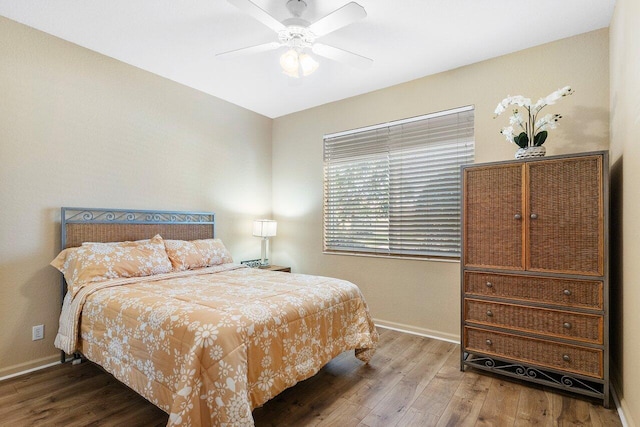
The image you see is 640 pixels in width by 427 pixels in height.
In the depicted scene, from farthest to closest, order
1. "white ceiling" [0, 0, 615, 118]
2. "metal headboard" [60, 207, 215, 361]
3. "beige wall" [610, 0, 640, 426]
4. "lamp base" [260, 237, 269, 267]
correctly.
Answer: "lamp base" [260, 237, 269, 267], "metal headboard" [60, 207, 215, 361], "white ceiling" [0, 0, 615, 118], "beige wall" [610, 0, 640, 426]

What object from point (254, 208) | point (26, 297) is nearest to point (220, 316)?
point (26, 297)

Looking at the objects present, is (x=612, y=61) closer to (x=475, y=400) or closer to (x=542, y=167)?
(x=542, y=167)

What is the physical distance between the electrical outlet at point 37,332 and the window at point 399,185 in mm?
2841

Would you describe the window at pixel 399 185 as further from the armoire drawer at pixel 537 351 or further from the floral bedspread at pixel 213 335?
the floral bedspread at pixel 213 335

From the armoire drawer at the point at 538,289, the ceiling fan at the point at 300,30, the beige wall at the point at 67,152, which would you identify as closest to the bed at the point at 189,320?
the beige wall at the point at 67,152

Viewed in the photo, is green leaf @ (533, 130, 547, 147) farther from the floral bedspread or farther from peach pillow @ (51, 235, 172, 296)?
peach pillow @ (51, 235, 172, 296)

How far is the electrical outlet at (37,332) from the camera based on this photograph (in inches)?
101

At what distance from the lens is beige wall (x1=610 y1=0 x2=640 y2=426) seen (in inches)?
66.5

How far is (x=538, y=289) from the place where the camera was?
7.50ft

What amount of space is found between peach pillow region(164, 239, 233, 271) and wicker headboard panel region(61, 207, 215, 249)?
24 centimetres

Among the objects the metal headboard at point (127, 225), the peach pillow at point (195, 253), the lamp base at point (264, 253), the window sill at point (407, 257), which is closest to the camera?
the metal headboard at point (127, 225)

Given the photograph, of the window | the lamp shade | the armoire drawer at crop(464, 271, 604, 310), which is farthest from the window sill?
the lamp shade

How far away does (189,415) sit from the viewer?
145 centimetres

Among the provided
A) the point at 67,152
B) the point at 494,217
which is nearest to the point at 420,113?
the point at 494,217
